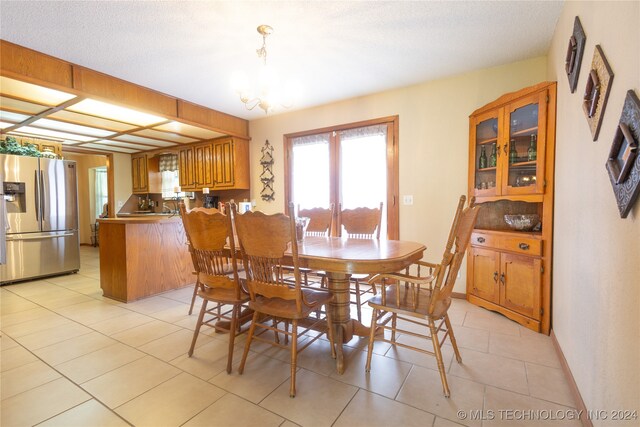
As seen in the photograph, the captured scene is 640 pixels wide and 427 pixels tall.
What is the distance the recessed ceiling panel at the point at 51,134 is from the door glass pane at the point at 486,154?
5733 millimetres

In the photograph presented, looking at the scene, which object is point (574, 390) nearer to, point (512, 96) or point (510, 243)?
point (510, 243)

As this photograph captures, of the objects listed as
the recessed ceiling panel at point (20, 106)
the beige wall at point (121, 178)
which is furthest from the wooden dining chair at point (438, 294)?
the beige wall at point (121, 178)

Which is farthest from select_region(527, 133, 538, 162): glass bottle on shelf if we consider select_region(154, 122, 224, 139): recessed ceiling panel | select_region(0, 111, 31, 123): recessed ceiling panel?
select_region(0, 111, 31, 123): recessed ceiling panel

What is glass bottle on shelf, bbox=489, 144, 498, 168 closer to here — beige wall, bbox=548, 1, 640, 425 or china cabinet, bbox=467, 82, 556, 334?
china cabinet, bbox=467, 82, 556, 334

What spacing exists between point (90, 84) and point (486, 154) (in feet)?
13.8

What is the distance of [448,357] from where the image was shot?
2047mm

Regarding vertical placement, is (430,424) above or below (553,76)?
below

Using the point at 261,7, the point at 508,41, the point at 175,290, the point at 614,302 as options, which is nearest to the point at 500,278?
the point at 614,302

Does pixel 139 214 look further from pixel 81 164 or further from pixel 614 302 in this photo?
pixel 614 302

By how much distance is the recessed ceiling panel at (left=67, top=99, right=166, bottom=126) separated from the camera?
336 cm

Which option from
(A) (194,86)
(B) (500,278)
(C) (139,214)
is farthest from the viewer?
(C) (139,214)

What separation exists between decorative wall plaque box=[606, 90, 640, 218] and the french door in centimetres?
268

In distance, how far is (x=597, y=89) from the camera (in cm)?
137

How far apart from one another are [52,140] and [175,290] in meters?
3.97
